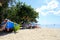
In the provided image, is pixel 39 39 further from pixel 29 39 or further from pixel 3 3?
pixel 3 3

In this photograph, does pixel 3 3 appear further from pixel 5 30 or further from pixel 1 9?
pixel 5 30

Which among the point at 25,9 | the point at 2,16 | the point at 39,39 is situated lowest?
the point at 39,39

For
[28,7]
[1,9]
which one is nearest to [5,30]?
[1,9]

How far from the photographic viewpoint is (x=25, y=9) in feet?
122

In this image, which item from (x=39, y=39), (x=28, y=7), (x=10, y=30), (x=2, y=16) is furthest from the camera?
(x=28, y=7)

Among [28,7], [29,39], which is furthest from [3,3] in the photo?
[28,7]

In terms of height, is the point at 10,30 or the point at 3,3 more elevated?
the point at 3,3

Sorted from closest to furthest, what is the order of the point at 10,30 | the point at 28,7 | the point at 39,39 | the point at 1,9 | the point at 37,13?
the point at 39,39, the point at 10,30, the point at 1,9, the point at 28,7, the point at 37,13

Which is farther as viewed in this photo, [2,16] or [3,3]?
[2,16]

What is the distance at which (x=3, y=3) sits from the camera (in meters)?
20.5

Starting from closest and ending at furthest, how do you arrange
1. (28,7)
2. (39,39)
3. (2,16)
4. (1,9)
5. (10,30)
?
(39,39) → (10,30) → (1,9) → (2,16) → (28,7)

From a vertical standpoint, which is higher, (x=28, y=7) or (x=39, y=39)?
(x=28, y=7)

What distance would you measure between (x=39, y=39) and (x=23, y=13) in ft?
78.2

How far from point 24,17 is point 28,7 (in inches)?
105
